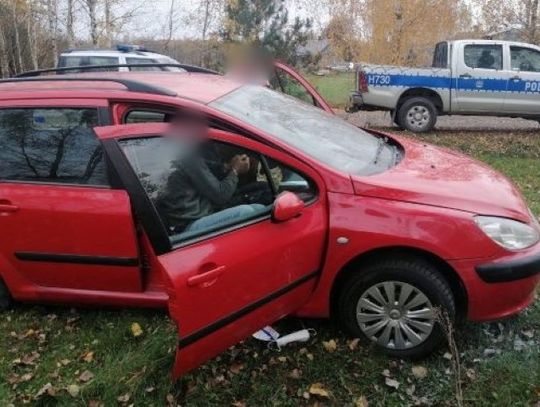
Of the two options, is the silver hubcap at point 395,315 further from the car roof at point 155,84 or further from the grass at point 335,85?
the grass at point 335,85

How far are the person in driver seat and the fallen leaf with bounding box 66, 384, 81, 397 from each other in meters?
1.19

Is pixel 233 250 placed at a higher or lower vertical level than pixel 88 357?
higher

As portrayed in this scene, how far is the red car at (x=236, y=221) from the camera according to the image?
9.41 feet

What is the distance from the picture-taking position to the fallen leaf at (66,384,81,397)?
3195mm

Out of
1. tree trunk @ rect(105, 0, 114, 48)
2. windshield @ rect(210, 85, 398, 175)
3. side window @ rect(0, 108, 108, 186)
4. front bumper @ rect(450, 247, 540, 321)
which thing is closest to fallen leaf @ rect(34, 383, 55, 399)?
side window @ rect(0, 108, 108, 186)

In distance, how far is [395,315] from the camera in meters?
3.29

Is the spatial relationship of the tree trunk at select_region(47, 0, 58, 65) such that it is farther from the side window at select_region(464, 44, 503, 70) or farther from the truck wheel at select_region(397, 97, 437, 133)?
the side window at select_region(464, 44, 503, 70)

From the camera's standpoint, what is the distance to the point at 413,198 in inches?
124

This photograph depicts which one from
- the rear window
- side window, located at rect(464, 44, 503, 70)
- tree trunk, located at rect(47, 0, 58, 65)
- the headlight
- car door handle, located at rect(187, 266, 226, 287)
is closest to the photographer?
car door handle, located at rect(187, 266, 226, 287)

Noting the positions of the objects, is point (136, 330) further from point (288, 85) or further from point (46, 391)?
point (288, 85)

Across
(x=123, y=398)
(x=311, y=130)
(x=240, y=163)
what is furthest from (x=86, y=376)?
(x=311, y=130)

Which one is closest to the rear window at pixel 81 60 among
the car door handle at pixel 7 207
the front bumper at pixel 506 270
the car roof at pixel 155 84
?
the car roof at pixel 155 84

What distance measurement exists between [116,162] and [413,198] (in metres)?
1.60

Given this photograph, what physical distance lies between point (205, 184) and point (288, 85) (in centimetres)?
295
